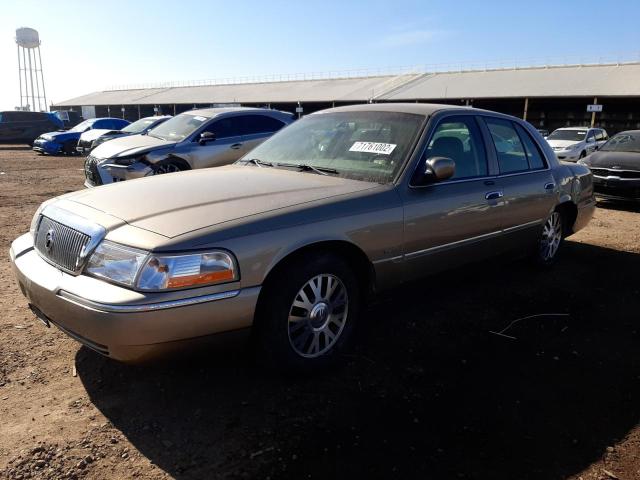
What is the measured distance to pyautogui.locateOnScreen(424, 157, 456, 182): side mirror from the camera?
3570 mm

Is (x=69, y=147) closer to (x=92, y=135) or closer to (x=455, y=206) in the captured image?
(x=92, y=135)

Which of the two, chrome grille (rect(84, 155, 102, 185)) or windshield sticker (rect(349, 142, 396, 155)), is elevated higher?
windshield sticker (rect(349, 142, 396, 155))

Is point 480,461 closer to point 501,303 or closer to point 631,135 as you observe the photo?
point 501,303

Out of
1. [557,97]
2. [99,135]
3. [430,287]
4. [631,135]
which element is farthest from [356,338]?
[557,97]

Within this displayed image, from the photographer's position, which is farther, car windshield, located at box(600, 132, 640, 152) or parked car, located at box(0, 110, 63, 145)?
parked car, located at box(0, 110, 63, 145)

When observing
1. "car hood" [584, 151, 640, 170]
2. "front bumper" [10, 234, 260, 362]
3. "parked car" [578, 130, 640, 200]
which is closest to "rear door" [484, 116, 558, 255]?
"front bumper" [10, 234, 260, 362]

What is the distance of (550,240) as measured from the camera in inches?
A: 216

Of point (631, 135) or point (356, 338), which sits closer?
point (356, 338)

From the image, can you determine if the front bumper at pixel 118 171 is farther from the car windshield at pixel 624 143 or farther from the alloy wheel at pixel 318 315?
the car windshield at pixel 624 143

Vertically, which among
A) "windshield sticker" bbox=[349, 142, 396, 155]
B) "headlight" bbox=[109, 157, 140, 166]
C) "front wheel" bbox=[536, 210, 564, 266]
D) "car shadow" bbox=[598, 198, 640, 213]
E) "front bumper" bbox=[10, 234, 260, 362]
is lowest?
"car shadow" bbox=[598, 198, 640, 213]

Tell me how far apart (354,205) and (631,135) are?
10552mm

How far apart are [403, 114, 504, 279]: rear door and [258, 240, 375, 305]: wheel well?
34cm

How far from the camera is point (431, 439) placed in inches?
105

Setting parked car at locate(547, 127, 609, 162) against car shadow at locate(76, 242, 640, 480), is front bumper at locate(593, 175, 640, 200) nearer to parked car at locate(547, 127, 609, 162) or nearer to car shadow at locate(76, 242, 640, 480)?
car shadow at locate(76, 242, 640, 480)
